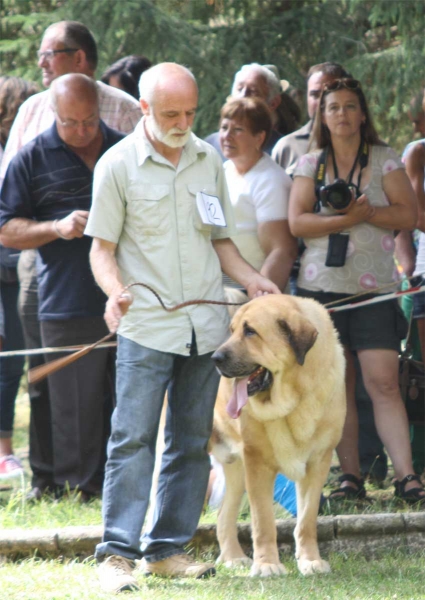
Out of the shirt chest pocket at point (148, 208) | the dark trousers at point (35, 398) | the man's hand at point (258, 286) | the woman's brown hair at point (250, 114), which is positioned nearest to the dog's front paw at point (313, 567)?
the man's hand at point (258, 286)

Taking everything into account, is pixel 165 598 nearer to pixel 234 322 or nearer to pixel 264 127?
pixel 234 322

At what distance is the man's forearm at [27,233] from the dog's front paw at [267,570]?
2.06m

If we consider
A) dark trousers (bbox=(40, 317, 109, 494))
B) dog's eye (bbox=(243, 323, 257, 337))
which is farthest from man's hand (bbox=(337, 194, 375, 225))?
dark trousers (bbox=(40, 317, 109, 494))

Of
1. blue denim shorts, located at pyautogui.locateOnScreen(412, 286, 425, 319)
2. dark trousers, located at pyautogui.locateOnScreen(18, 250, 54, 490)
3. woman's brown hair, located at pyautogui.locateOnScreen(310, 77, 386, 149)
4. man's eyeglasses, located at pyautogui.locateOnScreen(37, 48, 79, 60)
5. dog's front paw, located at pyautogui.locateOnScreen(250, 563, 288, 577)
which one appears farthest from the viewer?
man's eyeglasses, located at pyautogui.locateOnScreen(37, 48, 79, 60)

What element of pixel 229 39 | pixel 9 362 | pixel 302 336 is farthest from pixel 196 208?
pixel 229 39

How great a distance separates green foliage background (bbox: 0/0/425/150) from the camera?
784 centimetres

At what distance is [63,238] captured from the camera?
5.81 meters

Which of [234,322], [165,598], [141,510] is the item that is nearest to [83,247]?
[234,322]

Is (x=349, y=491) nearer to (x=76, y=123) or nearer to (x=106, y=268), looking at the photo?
(x=106, y=268)

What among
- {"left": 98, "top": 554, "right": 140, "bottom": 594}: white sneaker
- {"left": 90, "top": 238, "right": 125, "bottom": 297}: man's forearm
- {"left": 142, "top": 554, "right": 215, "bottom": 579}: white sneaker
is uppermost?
{"left": 90, "top": 238, "right": 125, "bottom": 297}: man's forearm

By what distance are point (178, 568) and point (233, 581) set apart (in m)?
0.25

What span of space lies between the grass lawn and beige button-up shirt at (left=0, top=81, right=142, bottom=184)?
2212 millimetres

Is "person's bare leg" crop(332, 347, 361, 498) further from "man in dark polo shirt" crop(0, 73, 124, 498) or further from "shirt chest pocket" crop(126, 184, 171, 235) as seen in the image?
"shirt chest pocket" crop(126, 184, 171, 235)

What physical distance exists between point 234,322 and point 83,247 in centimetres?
147
